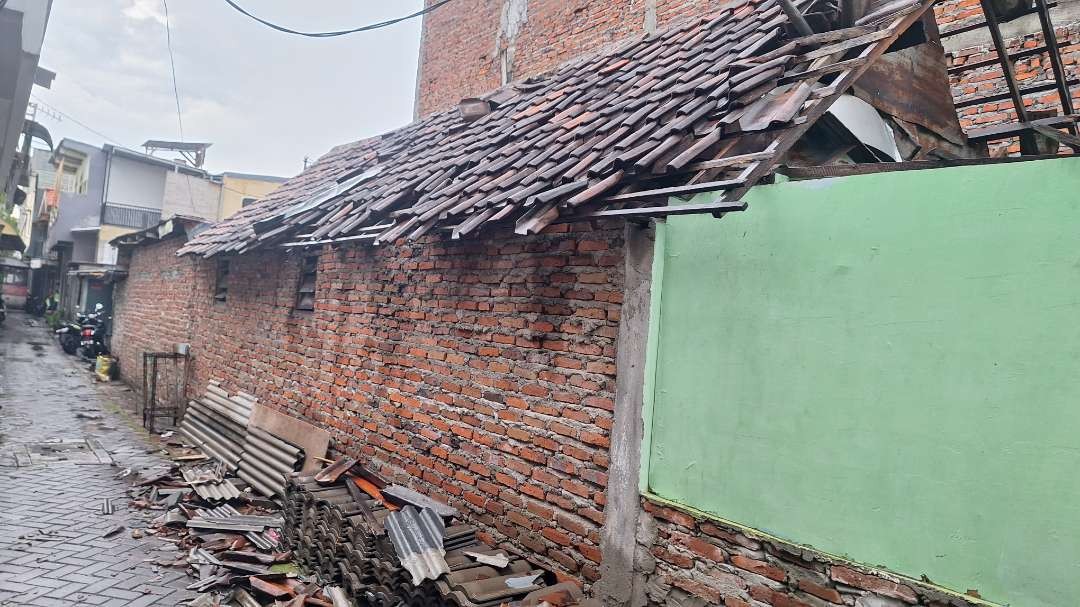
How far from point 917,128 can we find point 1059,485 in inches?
106

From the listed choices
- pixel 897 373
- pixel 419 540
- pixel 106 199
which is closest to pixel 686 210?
pixel 897 373

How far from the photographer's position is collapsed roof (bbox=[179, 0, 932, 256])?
3078mm

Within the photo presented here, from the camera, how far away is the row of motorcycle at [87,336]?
709 inches

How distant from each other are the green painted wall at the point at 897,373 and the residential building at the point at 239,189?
31.8 meters

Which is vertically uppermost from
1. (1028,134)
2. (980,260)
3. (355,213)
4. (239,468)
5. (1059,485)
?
(1028,134)

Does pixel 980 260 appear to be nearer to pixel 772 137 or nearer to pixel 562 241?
pixel 772 137

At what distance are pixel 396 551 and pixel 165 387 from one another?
995 cm

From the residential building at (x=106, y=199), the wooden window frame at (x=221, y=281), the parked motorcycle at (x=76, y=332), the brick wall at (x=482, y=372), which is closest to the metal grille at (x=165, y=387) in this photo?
the wooden window frame at (x=221, y=281)

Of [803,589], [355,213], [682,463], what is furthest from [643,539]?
[355,213]

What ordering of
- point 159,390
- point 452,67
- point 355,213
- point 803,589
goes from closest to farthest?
point 803,589 < point 355,213 < point 159,390 < point 452,67

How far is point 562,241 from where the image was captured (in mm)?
3930

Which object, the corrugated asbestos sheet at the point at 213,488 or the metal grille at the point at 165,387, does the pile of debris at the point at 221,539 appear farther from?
the metal grille at the point at 165,387

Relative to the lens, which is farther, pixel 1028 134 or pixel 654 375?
pixel 1028 134

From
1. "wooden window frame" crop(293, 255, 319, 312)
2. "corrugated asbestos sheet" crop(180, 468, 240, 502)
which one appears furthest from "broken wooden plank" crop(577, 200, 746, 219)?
"corrugated asbestos sheet" crop(180, 468, 240, 502)
